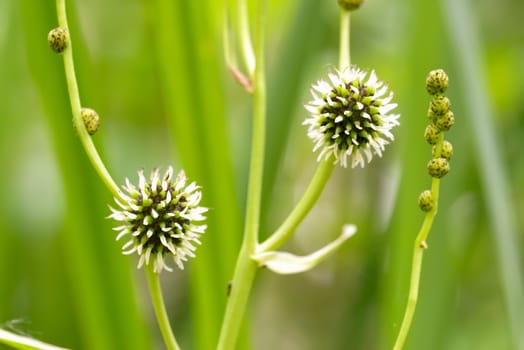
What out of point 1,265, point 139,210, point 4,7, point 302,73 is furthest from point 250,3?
point 139,210

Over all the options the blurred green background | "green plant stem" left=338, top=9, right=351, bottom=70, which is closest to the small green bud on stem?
"green plant stem" left=338, top=9, right=351, bottom=70

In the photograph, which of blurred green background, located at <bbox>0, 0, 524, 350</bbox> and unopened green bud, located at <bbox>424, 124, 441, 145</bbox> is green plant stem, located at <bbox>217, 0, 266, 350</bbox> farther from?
blurred green background, located at <bbox>0, 0, 524, 350</bbox>

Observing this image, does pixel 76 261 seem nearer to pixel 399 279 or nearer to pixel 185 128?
pixel 185 128

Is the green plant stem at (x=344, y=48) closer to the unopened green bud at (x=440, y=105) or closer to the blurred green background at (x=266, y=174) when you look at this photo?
the unopened green bud at (x=440, y=105)

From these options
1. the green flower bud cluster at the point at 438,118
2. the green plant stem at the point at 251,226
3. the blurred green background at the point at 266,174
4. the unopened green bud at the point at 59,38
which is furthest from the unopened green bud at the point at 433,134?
the blurred green background at the point at 266,174

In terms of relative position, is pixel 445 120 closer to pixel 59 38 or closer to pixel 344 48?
pixel 344 48

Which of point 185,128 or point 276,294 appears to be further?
point 276,294
